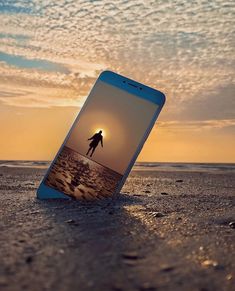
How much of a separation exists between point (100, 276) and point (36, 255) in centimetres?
40

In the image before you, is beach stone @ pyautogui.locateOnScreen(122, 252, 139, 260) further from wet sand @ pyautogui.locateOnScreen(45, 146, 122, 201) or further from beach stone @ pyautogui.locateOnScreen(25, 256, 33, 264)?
wet sand @ pyautogui.locateOnScreen(45, 146, 122, 201)

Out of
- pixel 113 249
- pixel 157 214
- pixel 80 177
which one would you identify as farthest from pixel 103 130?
pixel 113 249

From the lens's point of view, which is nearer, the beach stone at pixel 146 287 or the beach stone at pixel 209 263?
the beach stone at pixel 146 287

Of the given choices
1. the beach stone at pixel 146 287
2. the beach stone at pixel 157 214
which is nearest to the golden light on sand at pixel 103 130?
the beach stone at pixel 157 214

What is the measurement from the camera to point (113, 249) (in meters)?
1.98

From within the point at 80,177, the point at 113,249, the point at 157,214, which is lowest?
the point at 80,177

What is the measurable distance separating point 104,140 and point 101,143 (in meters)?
0.04

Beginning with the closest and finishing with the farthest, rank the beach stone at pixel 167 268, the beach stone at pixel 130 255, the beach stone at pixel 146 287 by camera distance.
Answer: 1. the beach stone at pixel 146 287
2. the beach stone at pixel 167 268
3. the beach stone at pixel 130 255

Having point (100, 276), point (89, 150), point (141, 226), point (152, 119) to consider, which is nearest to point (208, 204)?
point (152, 119)

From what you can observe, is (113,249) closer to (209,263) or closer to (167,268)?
(167,268)

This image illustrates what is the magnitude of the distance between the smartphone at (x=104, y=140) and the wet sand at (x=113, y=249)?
350mm

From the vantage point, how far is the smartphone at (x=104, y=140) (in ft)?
12.0

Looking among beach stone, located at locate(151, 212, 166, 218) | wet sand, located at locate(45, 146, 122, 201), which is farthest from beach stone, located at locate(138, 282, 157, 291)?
wet sand, located at locate(45, 146, 122, 201)

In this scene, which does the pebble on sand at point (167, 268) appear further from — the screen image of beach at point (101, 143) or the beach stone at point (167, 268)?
the screen image of beach at point (101, 143)
